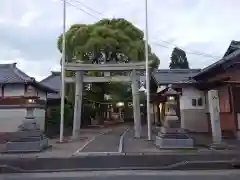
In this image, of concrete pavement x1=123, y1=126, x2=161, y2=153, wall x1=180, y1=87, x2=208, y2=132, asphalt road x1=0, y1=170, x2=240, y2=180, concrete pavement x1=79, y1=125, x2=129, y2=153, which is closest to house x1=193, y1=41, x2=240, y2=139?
wall x1=180, y1=87, x2=208, y2=132

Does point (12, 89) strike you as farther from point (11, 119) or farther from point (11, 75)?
point (11, 119)

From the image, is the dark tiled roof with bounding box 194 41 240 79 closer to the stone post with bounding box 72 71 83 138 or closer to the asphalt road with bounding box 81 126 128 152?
the asphalt road with bounding box 81 126 128 152

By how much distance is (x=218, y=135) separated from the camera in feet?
48.3

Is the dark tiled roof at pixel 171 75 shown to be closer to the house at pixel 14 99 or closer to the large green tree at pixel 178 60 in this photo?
the house at pixel 14 99

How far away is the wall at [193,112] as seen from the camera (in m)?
23.7

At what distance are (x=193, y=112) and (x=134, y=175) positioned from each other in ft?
49.7

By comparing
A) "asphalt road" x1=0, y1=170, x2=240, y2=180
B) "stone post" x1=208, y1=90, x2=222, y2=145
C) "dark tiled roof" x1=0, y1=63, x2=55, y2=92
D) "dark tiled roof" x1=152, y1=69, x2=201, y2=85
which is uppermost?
"dark tiled roof" x1=152, y1=69, x2=201, y2=85

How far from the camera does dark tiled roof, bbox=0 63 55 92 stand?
22078mm

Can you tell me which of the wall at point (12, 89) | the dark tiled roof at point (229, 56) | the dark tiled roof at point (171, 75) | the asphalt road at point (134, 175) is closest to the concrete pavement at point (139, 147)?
the asphalt road at point (134, 175)

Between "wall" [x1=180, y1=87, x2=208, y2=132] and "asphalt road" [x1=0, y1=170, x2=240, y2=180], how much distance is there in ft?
45.5

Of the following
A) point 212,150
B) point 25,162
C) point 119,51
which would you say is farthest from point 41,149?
point 119,51

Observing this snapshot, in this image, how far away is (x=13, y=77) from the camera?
907 inches

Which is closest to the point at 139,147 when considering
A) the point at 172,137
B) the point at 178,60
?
the point at 172,137

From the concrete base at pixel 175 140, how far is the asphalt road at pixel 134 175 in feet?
A: 14.1
